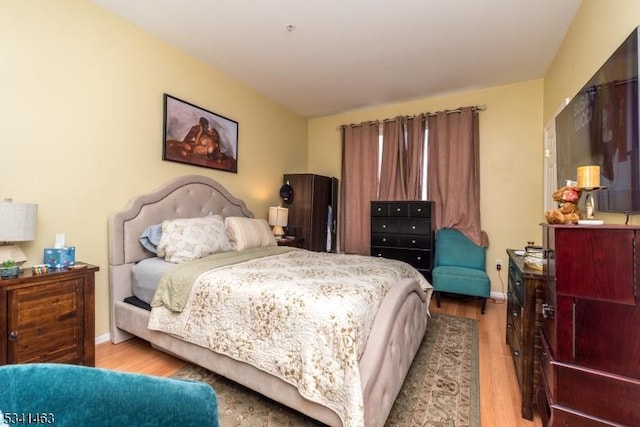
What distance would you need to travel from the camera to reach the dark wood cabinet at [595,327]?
3.46 feet

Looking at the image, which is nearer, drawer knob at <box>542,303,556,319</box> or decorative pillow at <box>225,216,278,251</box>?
drawer knob at <box>542,303,556,319</box>

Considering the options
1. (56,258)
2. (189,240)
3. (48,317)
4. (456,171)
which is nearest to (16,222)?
(56,258)

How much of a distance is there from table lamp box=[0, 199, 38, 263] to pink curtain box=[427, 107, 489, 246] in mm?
3988

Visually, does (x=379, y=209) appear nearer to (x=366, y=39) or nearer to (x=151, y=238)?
(x=366, y=39)

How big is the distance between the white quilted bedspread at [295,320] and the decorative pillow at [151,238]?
27.9 inches

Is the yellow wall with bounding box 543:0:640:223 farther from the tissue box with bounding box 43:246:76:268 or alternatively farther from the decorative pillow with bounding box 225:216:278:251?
the tissue box with bounding box 43:246:76:268

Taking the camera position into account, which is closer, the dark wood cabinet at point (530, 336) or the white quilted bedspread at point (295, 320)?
the white quilted bedspread at point (295, 320)

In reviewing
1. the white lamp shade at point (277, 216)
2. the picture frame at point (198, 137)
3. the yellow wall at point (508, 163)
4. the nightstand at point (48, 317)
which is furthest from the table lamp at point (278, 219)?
the yellow wall at point (508, 163)

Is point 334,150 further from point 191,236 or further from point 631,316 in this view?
point 631,316

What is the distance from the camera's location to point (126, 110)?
2535 mm

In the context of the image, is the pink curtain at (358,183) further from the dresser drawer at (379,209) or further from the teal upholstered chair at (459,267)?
the teal upholstered chair at (459,267)

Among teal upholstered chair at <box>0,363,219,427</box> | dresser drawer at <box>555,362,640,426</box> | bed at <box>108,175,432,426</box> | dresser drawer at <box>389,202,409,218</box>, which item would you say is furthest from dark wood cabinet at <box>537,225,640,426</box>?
dresser drawer at <box>389,202,409,218</box>

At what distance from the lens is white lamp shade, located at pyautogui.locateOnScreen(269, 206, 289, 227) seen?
154 inches

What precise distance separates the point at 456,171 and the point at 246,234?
285 centimetres
